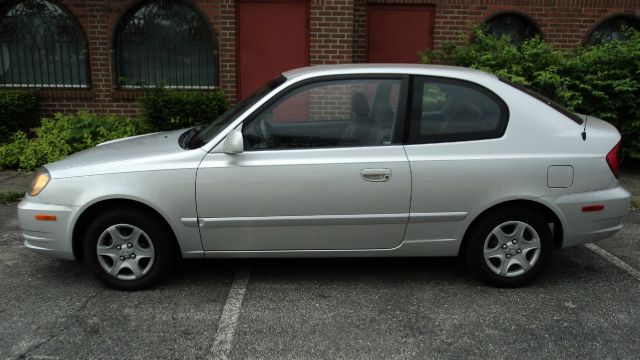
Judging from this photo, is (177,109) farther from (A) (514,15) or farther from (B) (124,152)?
(A) (514,15)

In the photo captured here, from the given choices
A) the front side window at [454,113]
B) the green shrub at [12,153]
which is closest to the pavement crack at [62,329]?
the front side window at [454,113]

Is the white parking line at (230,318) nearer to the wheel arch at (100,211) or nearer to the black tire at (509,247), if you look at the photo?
the wheel arch at (100,211)

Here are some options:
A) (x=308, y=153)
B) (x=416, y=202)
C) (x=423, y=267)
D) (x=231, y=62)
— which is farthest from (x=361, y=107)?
(x=231, y=62)

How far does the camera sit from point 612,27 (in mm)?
10070

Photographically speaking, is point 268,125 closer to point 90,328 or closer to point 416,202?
point 416,202

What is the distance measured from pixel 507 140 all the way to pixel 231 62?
587 cm

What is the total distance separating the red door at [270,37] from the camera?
9.09 m

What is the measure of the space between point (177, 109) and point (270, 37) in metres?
1.92

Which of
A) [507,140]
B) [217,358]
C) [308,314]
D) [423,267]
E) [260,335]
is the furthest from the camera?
[423,267]

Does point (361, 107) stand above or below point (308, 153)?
above

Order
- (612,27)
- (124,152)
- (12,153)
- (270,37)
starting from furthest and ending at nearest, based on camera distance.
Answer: (612,27), (270,37), (12,153), (124,152)

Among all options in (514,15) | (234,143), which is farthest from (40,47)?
(514,15)

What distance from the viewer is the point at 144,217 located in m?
4.16

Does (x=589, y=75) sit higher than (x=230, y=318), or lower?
higher
